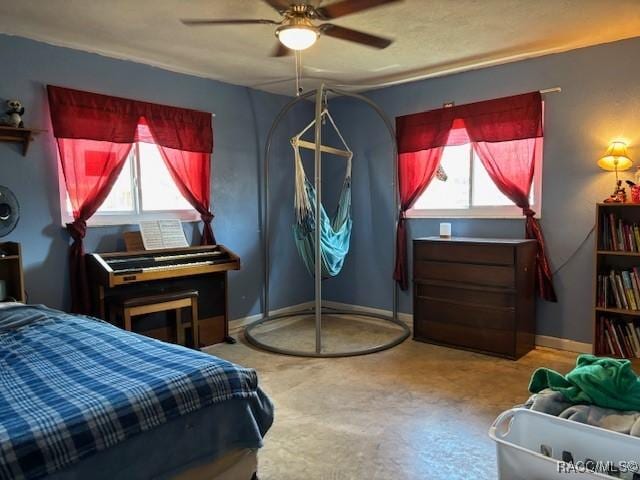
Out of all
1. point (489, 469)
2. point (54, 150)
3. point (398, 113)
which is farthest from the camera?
point (398, 113)

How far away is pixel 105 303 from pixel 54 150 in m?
1.17

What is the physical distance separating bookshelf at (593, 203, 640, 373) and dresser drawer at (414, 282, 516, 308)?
599 mm

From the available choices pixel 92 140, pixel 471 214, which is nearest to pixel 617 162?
pixel 471 214

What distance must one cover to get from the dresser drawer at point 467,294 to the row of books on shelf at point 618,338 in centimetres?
63

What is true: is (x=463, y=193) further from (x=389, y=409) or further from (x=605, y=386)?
(x=605, y=386)

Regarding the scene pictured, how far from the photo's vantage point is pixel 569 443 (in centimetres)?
148

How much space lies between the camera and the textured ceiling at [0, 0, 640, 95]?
9.04 feet

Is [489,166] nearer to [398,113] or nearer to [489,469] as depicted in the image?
[398,113]

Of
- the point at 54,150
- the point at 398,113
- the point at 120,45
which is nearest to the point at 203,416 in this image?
the point at 54,150

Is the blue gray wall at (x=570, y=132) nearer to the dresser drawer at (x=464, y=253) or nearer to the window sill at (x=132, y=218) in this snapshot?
the dresser drawer at (x=464, y=253)

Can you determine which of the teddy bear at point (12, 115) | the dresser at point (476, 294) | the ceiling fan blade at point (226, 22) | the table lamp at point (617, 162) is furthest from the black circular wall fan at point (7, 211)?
the table lamp at point (617, 162)

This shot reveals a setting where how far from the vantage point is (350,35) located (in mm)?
2893

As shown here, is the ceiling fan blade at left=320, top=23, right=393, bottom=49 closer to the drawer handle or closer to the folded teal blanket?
the drawer handle

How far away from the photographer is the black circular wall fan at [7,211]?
307 centimetres
